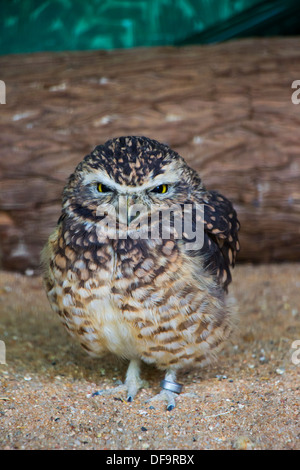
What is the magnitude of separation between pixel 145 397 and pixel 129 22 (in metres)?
3.14

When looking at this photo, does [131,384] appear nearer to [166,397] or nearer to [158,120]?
[166,397]

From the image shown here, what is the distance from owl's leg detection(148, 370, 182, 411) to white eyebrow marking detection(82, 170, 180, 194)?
1.06m

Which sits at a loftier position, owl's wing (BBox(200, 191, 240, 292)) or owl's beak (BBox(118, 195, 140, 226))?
owl's beak (BBox(118, 195, 140, 226))

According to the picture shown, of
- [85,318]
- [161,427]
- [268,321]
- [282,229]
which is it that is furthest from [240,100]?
[161,427]

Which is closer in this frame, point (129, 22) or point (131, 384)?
point (131, 384)

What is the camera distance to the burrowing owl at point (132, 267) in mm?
2545

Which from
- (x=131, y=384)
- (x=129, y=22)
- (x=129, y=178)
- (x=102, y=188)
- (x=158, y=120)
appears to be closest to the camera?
(x=129, y=178)

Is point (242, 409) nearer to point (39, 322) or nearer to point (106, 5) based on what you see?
point (39, 322)

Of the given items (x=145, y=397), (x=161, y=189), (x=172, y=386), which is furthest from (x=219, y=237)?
(x=145, y=397)

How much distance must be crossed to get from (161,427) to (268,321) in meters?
1.57

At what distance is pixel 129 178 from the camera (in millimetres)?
2453

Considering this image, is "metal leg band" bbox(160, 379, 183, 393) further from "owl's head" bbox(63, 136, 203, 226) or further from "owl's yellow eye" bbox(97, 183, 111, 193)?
"owl's yellow eye" bbox(97, 183, 111, 193)

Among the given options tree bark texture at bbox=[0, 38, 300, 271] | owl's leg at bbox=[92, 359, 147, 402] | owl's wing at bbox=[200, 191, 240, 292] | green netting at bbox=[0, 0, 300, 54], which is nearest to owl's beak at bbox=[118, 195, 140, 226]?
owl's wing at bbox=[200, 191, 240, 292]

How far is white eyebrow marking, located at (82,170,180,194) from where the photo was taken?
2.47 metres
